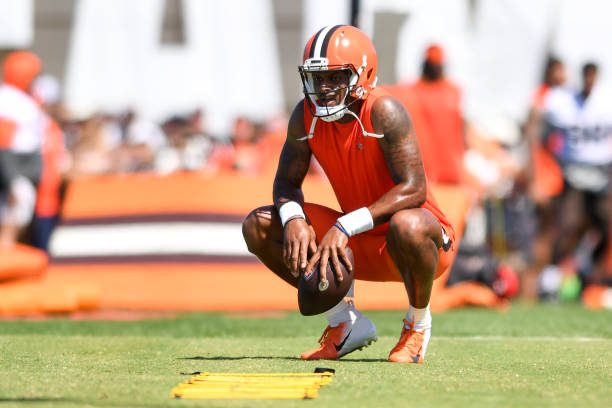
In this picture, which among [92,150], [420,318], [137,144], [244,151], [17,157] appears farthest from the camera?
[244,151]

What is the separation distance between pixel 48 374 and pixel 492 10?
1251 cm

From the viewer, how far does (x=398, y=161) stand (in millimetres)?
4906

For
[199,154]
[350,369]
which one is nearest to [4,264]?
[199,154]

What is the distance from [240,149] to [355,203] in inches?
358

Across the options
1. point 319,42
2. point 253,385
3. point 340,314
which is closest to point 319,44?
point 319,42

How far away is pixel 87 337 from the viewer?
622 cm

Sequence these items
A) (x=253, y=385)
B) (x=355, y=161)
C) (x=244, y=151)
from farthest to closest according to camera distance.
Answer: (x=244, y=151) → (x=355, y=161) → (x=253, y=385)

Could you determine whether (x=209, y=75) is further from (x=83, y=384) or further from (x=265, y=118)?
(x=83, y=384)

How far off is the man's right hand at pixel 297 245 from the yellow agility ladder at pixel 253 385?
2.24ft

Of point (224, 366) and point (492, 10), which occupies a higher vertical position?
point (492, 10)

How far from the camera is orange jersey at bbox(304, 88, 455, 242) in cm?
507

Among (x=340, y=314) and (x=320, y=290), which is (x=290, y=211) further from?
(x=340, y=314)

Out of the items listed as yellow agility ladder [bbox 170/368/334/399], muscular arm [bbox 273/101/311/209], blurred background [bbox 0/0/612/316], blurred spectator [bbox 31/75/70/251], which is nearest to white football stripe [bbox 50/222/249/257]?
blurred background [bbox 0/0/612/316]

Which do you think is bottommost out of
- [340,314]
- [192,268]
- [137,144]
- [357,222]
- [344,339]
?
[192,268]
